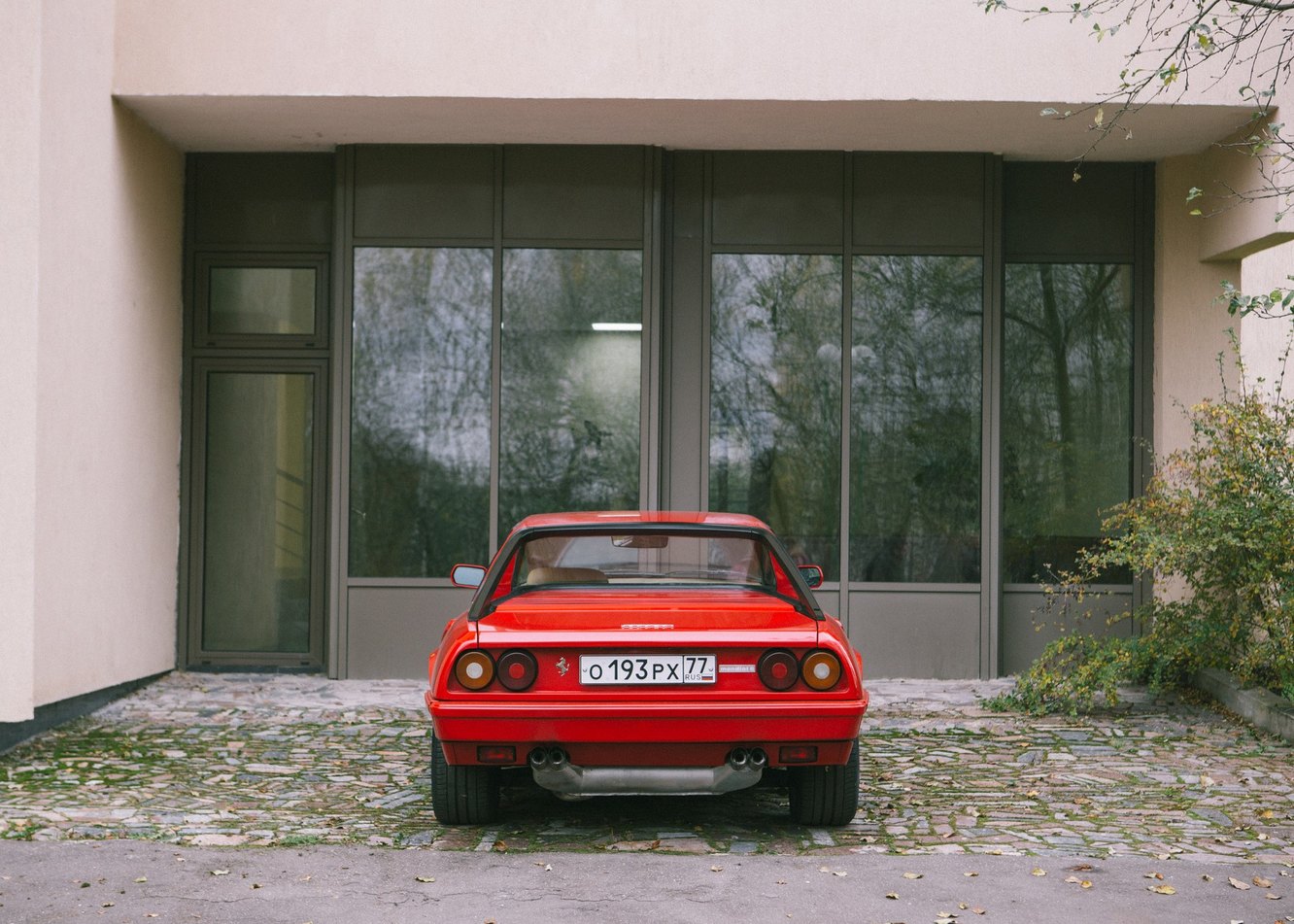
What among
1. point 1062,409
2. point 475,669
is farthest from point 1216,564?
point 475,669

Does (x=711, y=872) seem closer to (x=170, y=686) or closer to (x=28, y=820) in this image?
(x=28, y=820)

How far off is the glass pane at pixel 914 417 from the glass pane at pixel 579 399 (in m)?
1.77

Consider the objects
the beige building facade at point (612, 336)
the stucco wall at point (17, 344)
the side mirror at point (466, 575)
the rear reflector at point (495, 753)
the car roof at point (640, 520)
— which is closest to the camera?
the rear reflector at point (495, 753)

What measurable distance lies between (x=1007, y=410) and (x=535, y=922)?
Result: 7262 mm

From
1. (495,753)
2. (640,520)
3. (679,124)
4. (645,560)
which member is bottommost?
(495,753)

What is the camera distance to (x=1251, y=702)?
8.48 meters

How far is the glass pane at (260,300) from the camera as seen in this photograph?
10.6 metres

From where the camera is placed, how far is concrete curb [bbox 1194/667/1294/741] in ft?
26.1

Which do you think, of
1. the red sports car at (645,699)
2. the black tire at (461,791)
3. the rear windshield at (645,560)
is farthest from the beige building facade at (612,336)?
the red sports car at (645,699)

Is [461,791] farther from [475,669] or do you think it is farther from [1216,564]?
[1216,564]

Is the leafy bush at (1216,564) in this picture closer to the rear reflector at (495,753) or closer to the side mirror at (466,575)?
the side mirror at (466,575)

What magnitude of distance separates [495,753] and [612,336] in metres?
5.46

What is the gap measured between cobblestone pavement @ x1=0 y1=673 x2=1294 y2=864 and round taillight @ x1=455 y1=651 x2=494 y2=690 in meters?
0.76

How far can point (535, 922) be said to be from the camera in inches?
175
